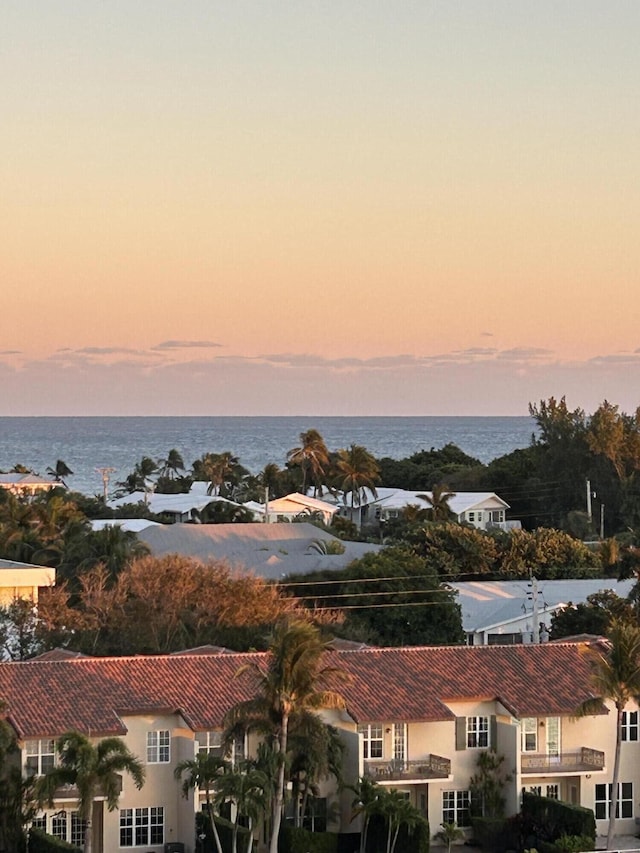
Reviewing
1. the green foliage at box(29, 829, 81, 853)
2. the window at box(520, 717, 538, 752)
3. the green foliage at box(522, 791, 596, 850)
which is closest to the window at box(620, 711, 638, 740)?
the window at box(520, 717, 538, 752)

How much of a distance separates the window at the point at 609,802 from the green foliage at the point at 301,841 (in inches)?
357

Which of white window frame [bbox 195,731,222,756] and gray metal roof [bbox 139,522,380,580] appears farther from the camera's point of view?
gray metal roof [bbox 139,522,380,580]

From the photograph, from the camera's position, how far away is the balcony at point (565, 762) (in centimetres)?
4650

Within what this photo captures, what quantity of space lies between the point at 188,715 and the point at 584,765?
38.3 feet

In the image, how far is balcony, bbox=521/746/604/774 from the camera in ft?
153

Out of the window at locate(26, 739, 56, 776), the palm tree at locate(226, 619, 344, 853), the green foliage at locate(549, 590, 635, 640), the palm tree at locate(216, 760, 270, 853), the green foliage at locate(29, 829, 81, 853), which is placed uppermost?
the green foliage at locate(549, 590, 635, 640)

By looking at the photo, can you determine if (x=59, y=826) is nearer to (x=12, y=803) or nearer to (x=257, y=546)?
(x=12, y=803)

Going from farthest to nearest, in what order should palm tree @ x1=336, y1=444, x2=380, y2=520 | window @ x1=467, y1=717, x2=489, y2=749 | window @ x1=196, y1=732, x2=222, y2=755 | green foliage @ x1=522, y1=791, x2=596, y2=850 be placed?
palm tree @ x1=336, y1=444, x2=380, y2=520 → window @ x1=467, y1=717, x2=489, y2=749 → window @ x1=196, y1=732, x2=222, y2=755 → green foliage @ x1=522, y1=791, x2=596, y2=850

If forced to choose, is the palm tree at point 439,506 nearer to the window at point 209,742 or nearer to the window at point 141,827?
the window at point 209,742

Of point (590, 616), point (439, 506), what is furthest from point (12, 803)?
point (439, 506)

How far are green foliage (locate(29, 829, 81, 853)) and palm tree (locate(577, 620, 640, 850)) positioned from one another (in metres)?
14.6

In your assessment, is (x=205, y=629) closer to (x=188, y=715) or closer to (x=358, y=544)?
(x=188, y=715)

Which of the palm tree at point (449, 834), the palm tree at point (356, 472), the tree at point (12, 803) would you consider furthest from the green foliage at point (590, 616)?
the palm tree at point (356, 472)

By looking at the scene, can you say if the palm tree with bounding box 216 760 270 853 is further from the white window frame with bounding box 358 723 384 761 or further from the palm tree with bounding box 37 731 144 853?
the white window frame with bounding box 358 723 384 761
